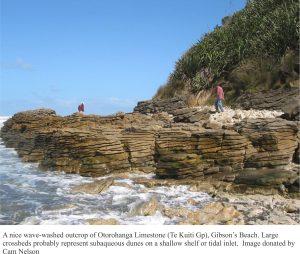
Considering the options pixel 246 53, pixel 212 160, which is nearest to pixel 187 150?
pixel 212 160

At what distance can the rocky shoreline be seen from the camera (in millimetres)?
9516

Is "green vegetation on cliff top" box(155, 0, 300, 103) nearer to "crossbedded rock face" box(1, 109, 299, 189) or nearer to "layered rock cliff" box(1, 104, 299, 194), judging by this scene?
"layered rock cliff" box(1, 104, 299, 194)

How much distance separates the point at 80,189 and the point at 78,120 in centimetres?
761

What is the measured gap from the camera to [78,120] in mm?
19094

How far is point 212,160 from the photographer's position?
12.3 meters

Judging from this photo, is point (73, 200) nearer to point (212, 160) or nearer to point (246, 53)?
point (212, 160)

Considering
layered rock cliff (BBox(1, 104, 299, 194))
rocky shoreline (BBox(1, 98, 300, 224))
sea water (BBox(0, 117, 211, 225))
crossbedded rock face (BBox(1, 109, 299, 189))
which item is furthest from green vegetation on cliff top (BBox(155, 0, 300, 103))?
sea water (BBox(0, 117, 211, 225))

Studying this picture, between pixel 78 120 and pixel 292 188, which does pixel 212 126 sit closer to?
pixel 292 188

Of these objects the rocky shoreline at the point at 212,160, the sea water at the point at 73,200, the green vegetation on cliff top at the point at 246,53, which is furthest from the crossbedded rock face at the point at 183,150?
the green vegetation on cliff top at the point at 246,53

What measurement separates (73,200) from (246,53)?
13.9m

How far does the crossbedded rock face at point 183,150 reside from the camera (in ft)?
38.5

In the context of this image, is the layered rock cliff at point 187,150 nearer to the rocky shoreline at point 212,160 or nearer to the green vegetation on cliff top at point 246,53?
the rocky shoreline at point 212,160
